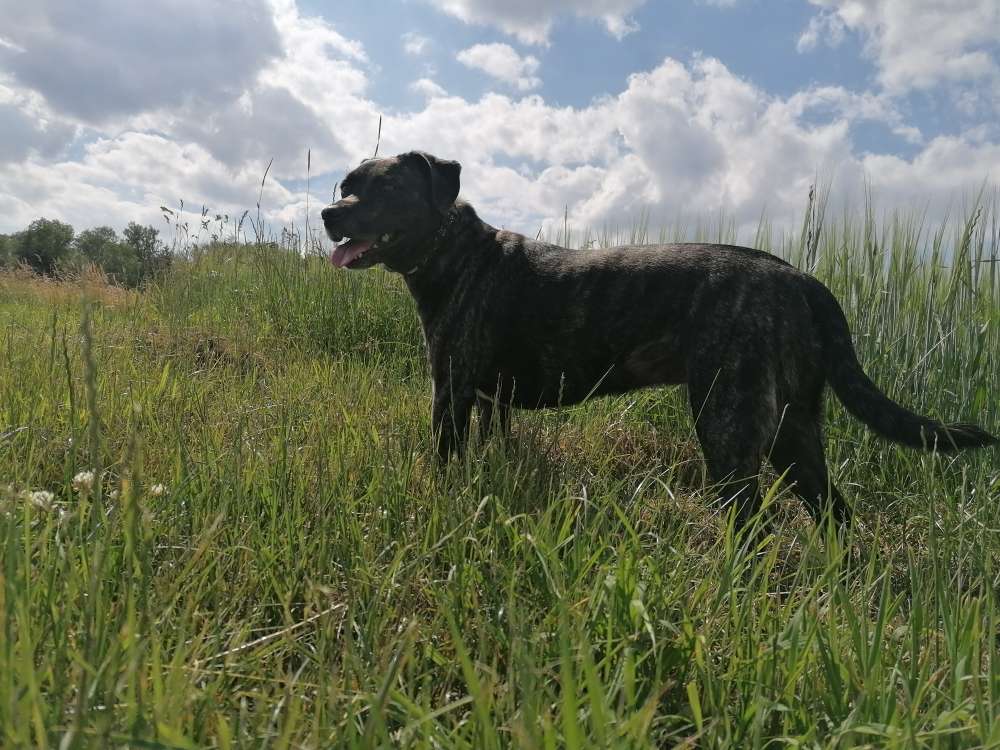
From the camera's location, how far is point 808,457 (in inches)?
127

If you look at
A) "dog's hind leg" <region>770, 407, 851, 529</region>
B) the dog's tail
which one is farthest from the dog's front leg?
the dog's tail

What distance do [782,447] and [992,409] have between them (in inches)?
60.8

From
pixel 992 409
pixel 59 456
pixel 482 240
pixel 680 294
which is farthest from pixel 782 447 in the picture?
pixel 59 456

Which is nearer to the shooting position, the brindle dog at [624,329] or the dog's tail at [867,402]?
the dog's tail at [867,402]

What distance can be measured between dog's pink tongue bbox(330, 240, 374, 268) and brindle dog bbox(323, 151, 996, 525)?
1 centimetres

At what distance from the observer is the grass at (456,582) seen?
1123 millimetres

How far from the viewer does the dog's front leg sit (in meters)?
3.37

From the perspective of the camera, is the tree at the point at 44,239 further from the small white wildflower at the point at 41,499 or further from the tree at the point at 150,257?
the small white wildflower at the point at 41,499

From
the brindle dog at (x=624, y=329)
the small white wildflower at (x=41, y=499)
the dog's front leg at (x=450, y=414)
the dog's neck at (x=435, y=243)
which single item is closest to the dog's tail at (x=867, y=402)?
the brindle dog at (x=624, y=329)

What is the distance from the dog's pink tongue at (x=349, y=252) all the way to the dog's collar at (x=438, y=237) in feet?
0.94

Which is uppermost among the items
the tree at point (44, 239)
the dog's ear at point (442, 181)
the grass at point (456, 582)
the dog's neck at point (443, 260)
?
the tree at point (44, 239)

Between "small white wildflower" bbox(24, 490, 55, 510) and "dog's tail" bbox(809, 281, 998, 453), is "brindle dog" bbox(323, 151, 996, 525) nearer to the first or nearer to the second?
"dog's tail" bbox(809, 281, 998, 453)

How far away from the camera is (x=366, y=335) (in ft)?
19.2

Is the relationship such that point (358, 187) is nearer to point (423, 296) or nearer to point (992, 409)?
point (423, 296)
